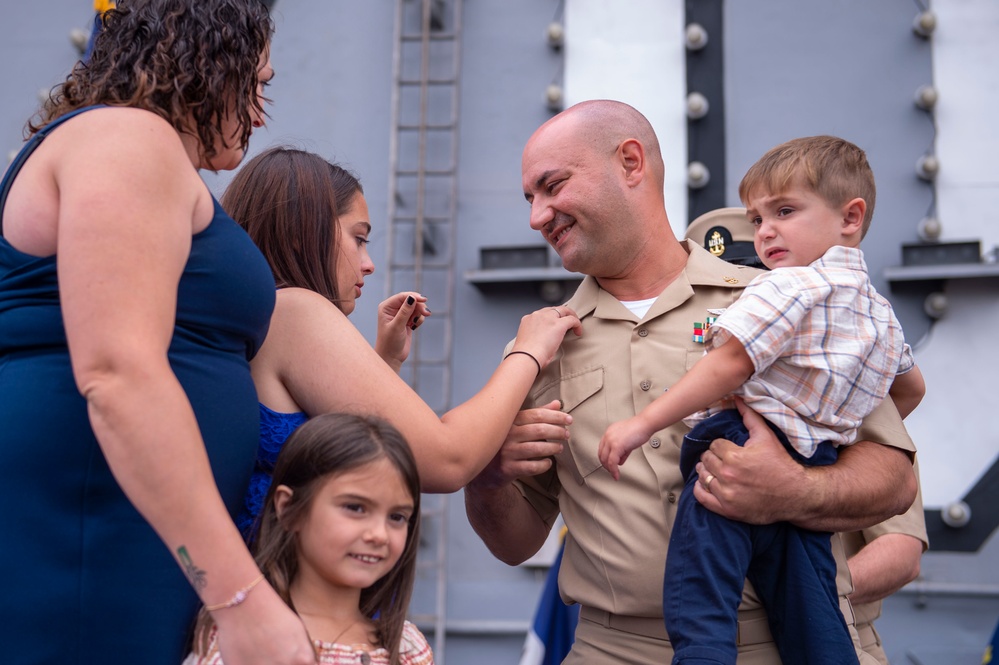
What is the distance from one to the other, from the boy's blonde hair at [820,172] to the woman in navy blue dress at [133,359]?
1059 mm

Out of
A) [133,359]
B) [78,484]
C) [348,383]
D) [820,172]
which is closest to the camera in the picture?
[133,359]

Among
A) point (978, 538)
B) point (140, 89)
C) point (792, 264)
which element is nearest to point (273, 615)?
point (140, 89)

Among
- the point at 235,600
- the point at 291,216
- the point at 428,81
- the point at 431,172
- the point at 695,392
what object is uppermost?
the point at 428,81

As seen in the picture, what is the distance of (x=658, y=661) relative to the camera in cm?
204

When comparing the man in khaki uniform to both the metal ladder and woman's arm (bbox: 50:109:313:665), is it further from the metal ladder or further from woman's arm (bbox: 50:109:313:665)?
the metal ladder

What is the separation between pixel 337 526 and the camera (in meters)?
1.59

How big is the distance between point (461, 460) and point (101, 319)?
2.37ft

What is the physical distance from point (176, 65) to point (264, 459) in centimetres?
65

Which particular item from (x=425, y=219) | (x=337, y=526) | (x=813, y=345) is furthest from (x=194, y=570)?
(x=425, y=219)

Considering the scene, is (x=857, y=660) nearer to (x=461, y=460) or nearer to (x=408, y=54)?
(x=461, y=460)

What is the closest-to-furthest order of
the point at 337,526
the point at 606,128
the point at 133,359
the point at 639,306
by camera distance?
the point at 133,359
the point at 337,526
the point at 639,306
the point at 606,128

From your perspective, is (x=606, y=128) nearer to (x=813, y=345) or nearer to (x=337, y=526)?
(x=813, y=345)

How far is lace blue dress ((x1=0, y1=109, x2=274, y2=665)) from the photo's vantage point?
4.32ft

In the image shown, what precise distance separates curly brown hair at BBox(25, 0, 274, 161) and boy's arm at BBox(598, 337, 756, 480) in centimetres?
88
